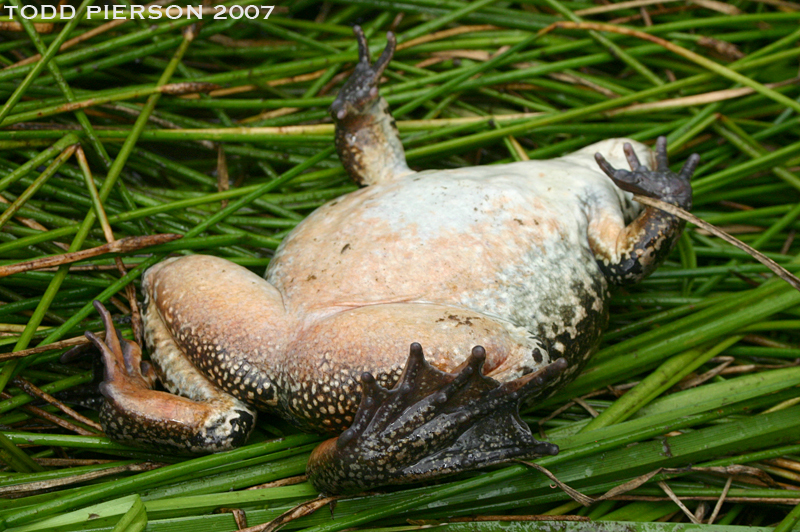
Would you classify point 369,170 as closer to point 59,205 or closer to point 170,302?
point 170,302

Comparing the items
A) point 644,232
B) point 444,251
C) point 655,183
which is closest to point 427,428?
point 444,251

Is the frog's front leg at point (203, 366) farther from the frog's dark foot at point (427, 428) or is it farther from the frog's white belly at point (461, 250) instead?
the frog's dark foot at point (427, 428)

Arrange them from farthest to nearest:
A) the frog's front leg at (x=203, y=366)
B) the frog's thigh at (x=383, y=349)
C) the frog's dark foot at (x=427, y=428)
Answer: the frog's front leg at (x=203, y=366)
the frog's thigh at (x=383, y=349)
the frog's dark foot at (x=427, y=428)

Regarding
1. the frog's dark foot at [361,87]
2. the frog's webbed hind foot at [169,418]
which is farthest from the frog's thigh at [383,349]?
the frog's dark foot at [361,87]

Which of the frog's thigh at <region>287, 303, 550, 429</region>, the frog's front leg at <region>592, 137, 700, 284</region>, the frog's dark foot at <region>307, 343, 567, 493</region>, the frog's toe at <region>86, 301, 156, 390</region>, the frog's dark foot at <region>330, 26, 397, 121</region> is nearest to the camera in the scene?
the frog's dark foot at <region>307, 343, 567, 493</region>

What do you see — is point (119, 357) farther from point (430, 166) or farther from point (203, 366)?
point (430, 166)

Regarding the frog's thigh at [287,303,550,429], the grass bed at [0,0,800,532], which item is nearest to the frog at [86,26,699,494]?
the frog's thigh at [287,303,550,429]

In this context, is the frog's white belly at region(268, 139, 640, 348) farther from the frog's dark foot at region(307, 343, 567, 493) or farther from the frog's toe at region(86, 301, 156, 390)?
the frog's toe at region(86, 301, 156, 390)
